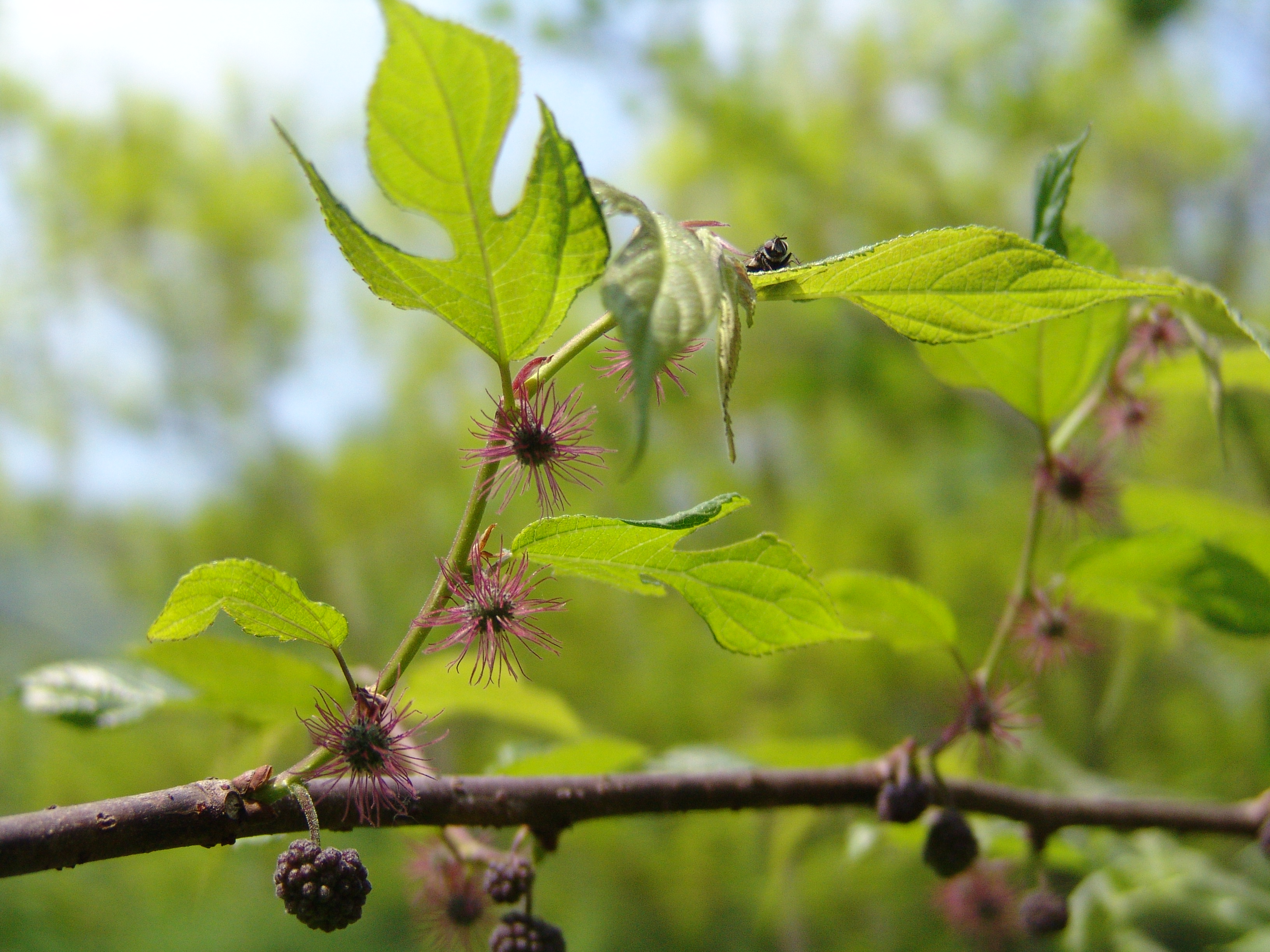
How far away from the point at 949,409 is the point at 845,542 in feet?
1.00

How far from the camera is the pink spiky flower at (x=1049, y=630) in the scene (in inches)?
9.8

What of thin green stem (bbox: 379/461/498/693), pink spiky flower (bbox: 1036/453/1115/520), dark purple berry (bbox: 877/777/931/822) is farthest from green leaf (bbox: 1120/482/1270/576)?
thin green stem (bbox: 379/461/498/693)

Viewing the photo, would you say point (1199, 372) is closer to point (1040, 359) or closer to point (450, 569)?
point (1040, 359)

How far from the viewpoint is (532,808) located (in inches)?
6.8

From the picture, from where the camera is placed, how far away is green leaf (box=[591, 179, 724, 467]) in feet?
0.30

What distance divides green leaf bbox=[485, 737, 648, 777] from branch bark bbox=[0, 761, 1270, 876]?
31 mm

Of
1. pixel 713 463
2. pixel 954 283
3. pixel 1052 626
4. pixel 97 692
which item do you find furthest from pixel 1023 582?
pixel 713 463

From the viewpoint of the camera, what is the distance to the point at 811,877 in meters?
0.90

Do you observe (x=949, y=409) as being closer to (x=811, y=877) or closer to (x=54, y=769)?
(x=811, y=877)

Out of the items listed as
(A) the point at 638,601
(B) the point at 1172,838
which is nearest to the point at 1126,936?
(B) the point at 1172,838

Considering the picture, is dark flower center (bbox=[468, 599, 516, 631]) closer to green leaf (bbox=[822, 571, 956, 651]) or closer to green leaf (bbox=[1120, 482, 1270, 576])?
green leaf (bbox=[822, 571, 956, 651])

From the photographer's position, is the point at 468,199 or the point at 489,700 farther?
the point at 489,700

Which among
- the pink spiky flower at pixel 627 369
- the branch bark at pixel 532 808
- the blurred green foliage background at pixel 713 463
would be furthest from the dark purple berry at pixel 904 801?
the blurred green foliage background at pixel 713 463

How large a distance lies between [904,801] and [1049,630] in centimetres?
9
